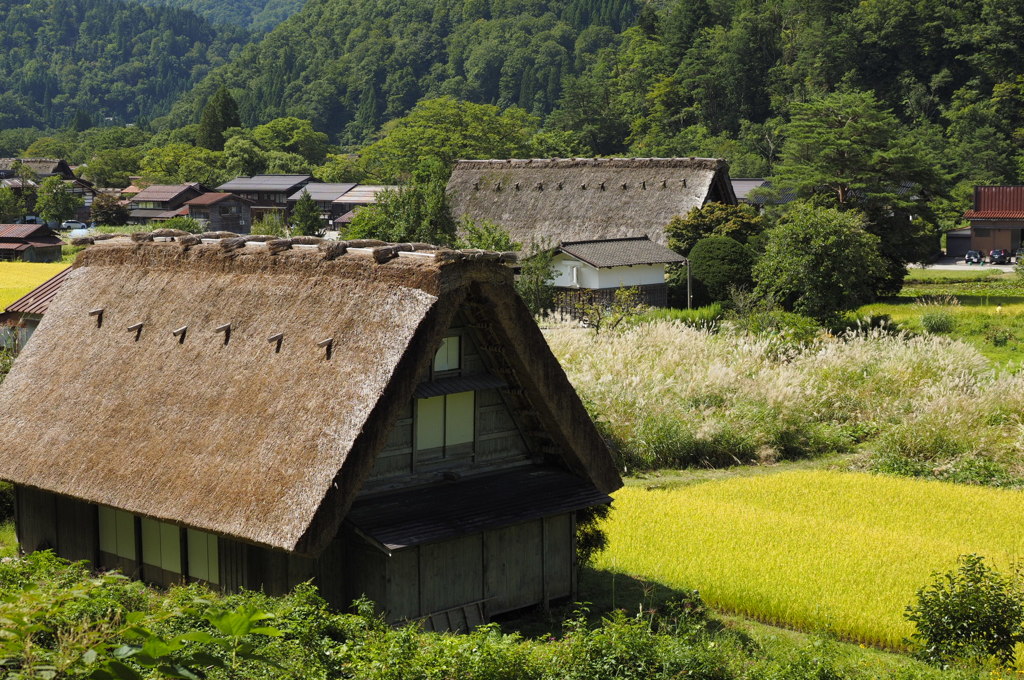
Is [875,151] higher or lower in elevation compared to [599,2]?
lower

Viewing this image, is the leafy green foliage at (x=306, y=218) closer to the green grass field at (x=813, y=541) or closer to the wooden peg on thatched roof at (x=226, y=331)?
the green grass field at (x=813, y=541)

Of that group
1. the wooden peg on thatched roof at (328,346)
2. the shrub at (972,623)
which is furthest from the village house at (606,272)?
the shrub at (972,623)

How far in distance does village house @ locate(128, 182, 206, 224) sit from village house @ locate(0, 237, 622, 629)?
66.1 metres

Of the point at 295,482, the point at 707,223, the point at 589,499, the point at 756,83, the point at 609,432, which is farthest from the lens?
the point at 756,83

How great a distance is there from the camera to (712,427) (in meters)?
19.9

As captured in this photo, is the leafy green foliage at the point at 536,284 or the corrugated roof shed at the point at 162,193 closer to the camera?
the leafy green foliage at the point at 536,284

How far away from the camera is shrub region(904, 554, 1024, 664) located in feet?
33.8

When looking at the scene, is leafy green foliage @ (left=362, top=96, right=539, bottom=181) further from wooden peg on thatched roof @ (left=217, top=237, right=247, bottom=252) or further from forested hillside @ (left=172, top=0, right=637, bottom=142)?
wooden peg on thatched roof @ (left=217, top=237, right=247, bottom=252)

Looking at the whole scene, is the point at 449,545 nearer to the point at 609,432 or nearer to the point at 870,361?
the point at 609,432

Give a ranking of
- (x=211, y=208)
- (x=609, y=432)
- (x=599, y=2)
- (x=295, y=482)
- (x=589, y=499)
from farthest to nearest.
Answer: (x=599, y=2)
(x=211, y=208)
(x=609, y=432)
(x=589, y=499)
(x=295, y=482)

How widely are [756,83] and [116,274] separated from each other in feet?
248

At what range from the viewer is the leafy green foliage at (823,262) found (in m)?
27.9

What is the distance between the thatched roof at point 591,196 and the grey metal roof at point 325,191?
37.4 m

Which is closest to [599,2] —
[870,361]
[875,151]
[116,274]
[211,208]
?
[211,208]
